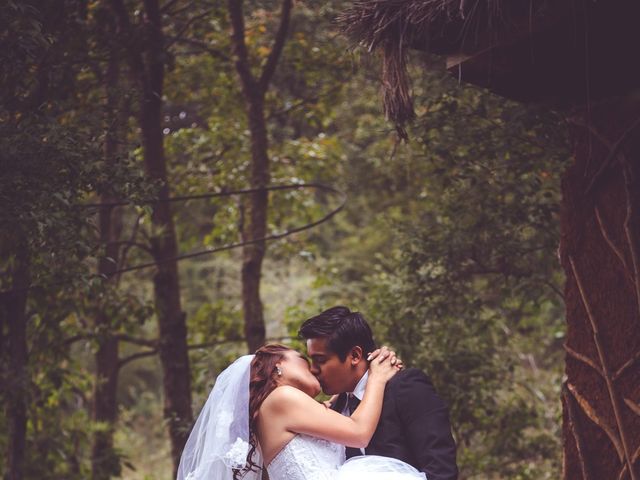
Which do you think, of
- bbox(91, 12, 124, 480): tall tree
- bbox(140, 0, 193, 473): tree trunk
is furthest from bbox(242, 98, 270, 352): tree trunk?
bbox(91, 12, 124, 480): tall tree

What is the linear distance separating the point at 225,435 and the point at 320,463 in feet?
1.48

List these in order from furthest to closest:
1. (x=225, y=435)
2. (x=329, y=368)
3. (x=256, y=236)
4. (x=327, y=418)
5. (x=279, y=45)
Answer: (x=279, y=45), (x=256, y=236), (x=225, y=435), (x=329, y=368), (x=327, y=418)

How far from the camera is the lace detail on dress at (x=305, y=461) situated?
333 centimetres

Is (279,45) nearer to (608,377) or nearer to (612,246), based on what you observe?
(612,246)

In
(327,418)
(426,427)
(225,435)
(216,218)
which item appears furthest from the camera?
(216,218)

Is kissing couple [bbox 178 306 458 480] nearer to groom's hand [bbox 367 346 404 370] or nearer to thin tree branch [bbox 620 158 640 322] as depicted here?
groom's hand [bbox 367 346 404 370]

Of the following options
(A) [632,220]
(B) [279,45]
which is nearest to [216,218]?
(B) [279,45]

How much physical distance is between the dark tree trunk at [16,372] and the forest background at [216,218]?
0.01 meters

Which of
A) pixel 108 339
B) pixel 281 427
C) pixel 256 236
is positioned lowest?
pixel 108 339

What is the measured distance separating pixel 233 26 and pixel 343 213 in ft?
30.5

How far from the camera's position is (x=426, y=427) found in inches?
123

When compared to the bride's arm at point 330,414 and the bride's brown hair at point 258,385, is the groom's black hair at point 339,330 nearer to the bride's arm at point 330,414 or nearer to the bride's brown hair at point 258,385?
the bride's arm at point 330,414

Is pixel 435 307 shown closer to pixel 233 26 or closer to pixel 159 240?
pixel 159 240

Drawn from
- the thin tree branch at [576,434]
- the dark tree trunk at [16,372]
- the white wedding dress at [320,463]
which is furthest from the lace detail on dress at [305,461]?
the dark tree trunk at [16,372]
